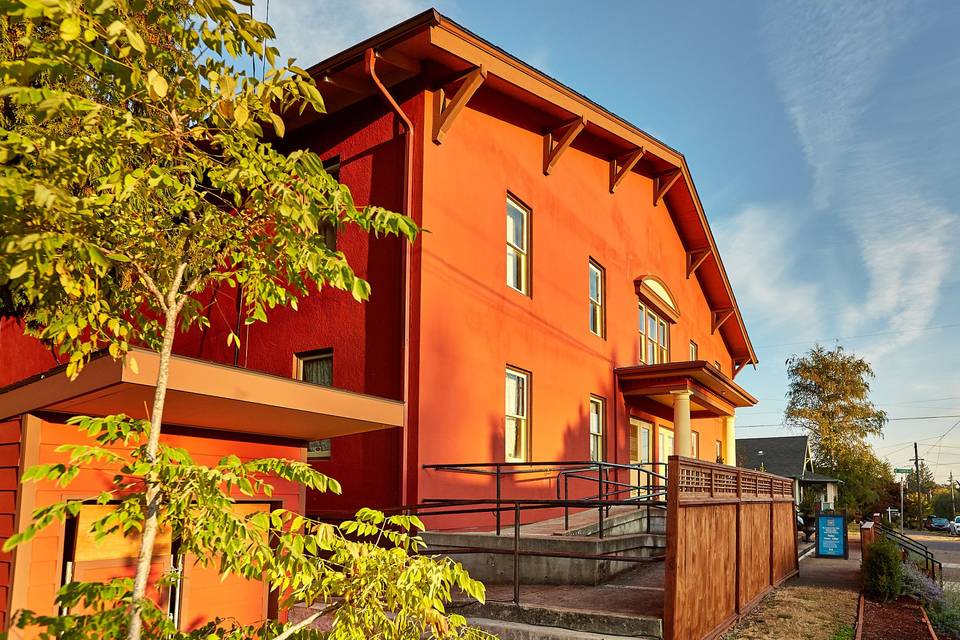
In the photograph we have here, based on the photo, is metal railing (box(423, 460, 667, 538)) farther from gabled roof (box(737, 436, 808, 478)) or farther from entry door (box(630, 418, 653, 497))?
gabled roof (box(737, 436, 808, 478))

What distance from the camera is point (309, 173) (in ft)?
12.5

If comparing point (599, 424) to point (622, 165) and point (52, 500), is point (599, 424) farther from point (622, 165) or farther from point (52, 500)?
point (52, 500)

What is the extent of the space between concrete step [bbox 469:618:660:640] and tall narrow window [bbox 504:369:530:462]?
211 inches

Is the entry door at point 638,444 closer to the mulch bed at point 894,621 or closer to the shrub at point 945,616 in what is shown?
the mulch bed at point 894,621

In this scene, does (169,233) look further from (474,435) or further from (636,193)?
(636,193)

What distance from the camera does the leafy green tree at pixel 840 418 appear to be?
4634 cm

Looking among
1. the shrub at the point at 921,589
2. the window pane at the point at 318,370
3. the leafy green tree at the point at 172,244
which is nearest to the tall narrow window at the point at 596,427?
the shrub at the point at 921,589

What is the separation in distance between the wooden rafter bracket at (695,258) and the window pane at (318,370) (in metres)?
15.6

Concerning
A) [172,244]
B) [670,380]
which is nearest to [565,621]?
[172,244]

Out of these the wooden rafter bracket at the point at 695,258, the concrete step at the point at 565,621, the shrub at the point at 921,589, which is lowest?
the shrub at the point at 921,589

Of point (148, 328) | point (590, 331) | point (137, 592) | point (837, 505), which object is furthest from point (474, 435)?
point (837, 505)

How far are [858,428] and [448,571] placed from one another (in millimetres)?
49702

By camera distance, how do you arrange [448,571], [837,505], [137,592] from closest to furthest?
[137,592] < [448,571] < [837,505]

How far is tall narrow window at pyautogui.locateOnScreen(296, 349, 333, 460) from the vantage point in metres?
12.8
